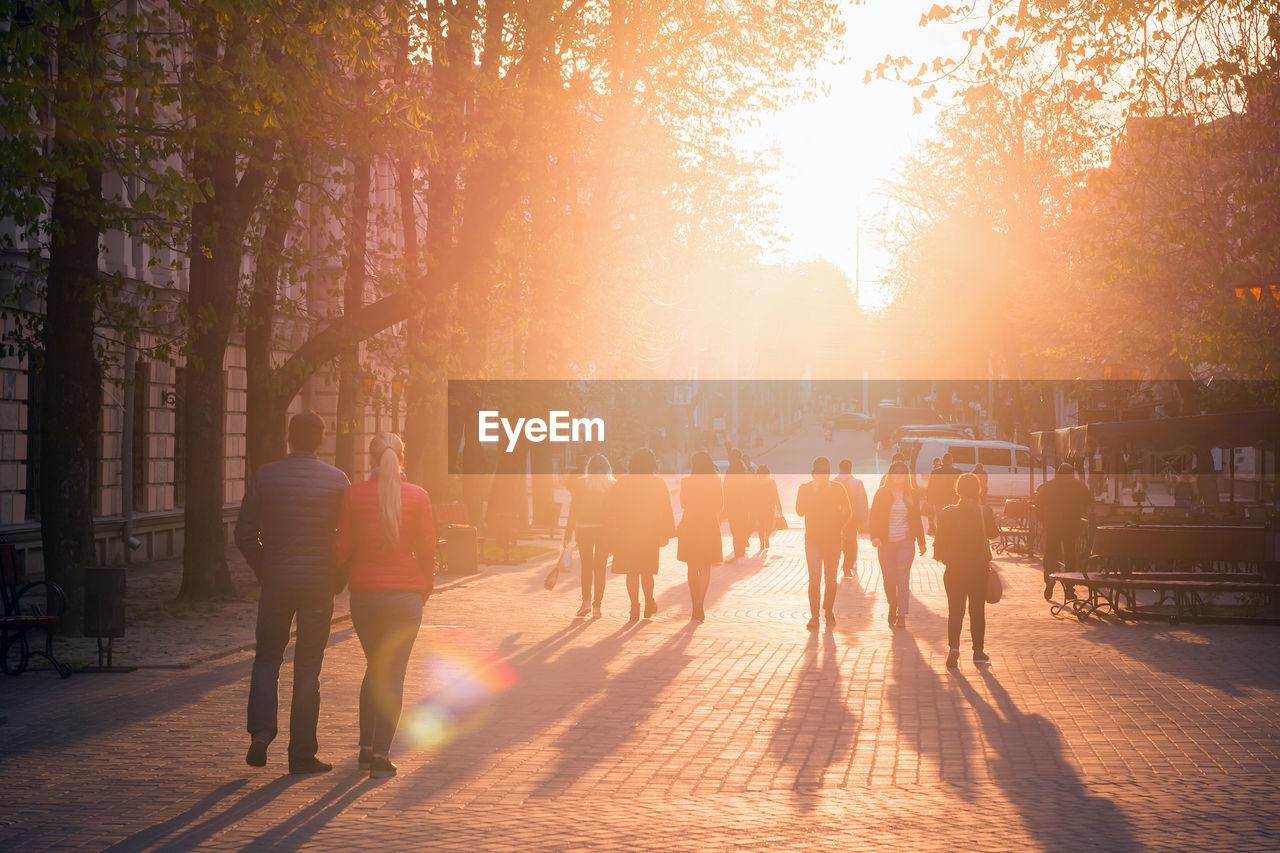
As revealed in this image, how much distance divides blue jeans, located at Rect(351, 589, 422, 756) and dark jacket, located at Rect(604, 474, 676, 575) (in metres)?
8.68

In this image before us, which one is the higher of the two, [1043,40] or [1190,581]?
[1043,40]

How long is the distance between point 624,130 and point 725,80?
6.79 feet

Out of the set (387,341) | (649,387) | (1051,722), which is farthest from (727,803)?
(649,387)

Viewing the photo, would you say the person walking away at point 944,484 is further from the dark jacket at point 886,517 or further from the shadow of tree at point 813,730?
the shadow of tree at point 813,730

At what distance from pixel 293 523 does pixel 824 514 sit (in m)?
9.74

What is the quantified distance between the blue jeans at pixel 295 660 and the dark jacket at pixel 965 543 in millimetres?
6993

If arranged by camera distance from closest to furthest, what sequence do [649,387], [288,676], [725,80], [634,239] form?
[288,676], [725,80], [634,239], [649,387]

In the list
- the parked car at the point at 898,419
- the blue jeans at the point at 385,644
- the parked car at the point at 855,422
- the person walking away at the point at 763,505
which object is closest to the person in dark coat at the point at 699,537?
the blue jeans at the point at 385,644

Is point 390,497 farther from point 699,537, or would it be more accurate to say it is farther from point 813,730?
point 699,537

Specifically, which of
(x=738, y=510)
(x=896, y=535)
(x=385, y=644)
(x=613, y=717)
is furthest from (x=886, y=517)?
(x=738, y=510)

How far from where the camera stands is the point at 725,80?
1184 inches

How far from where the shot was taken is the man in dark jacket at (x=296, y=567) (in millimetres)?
8930

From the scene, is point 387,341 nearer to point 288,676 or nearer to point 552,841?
point 288,676

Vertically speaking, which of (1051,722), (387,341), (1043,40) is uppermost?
(1043,40)
